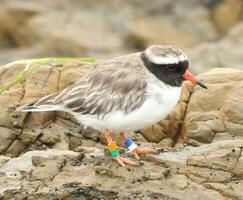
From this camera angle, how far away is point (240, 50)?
66.1 ft

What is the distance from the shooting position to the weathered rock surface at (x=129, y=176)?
9781 mm

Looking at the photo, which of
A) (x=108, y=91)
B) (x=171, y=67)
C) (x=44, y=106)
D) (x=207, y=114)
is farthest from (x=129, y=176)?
(x=207, y=114)

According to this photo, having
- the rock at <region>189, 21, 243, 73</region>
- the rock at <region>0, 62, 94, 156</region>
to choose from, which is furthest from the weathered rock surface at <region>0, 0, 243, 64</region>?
the rock at <region>0, 62, 94, 156</region>

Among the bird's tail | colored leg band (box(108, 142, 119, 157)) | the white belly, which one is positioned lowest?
colored leg band (box(108, 142, 119, 157))

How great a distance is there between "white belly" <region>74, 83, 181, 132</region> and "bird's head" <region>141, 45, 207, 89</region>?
0.13 meters

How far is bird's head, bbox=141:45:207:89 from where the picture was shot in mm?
10281

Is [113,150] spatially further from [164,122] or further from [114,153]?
[164,122]

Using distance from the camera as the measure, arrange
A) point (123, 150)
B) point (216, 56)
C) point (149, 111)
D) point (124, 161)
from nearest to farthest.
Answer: point (149, 111) → point (124, 161) → point (123, 150) → point (216, 56)

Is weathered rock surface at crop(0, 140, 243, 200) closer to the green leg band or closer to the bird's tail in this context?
the green leg band

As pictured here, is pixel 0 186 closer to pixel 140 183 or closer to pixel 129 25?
pixel 140 183

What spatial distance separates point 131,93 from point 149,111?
1.29 ft

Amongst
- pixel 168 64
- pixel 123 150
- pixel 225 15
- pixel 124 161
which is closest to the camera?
pixel 168 64

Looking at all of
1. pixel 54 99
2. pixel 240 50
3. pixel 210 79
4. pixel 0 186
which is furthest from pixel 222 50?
pixel 0 186

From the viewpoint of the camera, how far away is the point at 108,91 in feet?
34.7
